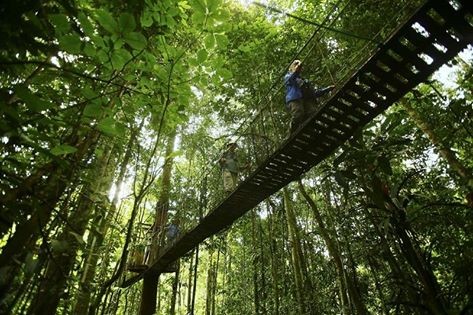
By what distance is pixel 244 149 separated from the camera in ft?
20.9

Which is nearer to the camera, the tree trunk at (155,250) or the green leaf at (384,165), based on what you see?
the green leaf at (384,165)

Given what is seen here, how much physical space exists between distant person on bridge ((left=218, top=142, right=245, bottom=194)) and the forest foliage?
1.00 feet

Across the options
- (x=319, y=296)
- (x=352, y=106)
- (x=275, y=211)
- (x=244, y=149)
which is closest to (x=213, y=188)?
(x=244, y=149)

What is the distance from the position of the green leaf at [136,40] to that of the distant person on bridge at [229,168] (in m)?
4.59

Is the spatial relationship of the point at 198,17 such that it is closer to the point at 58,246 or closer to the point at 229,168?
the point at 58,246

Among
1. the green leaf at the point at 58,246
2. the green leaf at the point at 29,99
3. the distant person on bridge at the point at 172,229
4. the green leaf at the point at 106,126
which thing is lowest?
the green leaf at the point at 58,246

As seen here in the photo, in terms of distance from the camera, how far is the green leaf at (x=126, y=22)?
1.17 m

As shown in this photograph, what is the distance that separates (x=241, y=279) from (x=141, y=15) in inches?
374

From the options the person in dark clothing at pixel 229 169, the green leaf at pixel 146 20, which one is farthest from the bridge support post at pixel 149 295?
the green leaf at pixel 146 20

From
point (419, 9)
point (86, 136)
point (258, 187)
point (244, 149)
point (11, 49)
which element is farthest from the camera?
point (244, 149)

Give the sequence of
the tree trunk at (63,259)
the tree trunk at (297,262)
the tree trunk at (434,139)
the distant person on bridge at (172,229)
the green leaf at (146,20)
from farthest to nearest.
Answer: the distant person on bridge at (172,229) → the tree trunk at (297,262) → the tree trunk at (434,139) → the green leaf at (146,20) → the tree trunk at (63,259)

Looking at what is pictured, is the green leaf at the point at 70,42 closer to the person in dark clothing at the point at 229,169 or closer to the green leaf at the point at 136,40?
the green leaf at the point at 136,40

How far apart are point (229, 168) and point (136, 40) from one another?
465cm

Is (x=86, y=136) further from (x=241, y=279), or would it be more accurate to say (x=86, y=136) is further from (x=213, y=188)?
(x=241, y=279)
